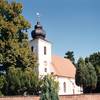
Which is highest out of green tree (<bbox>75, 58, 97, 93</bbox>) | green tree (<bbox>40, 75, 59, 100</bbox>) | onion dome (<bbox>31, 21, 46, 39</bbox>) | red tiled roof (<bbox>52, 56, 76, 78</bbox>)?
onion dome (<bbox>31, 21, 46, 39</bbox>)

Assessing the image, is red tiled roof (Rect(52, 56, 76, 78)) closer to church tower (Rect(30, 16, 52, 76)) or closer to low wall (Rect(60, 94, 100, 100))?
church tower (Rect(30, 16, 52, 76))

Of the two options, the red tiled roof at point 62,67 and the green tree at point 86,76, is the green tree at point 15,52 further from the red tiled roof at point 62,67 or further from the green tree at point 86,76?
the red tiled roof at point 62,67

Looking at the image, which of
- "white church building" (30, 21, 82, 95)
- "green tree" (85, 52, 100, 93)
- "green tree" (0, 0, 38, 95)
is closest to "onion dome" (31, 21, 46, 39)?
"white church building" (30, 21, 82, 95)

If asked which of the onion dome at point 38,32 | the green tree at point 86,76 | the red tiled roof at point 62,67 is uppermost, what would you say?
the onion dome at point 38,32

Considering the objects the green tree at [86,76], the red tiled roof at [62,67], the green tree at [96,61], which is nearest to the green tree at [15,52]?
the green tree at [86,76]

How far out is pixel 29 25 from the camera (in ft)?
145

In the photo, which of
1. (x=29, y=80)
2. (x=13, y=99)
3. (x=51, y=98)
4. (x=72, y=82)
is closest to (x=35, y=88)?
(x=29, y=80)

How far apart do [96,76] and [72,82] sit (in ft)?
82.5

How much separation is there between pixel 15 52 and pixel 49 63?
26671 mm

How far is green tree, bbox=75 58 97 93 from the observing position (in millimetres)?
47906

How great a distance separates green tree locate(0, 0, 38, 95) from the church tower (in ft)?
68.5

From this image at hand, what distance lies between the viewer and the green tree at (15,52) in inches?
1626

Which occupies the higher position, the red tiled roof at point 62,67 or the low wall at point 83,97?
the red tiled roof at point 62,67

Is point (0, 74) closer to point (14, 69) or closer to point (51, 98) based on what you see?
point (14, 69)
